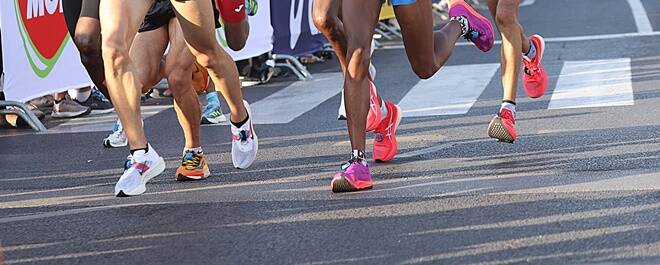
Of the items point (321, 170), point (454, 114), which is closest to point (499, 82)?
point (454, 114)

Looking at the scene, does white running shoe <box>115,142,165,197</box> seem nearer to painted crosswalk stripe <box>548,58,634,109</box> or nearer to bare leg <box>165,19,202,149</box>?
bare leg <box>165,19,202,149</box>

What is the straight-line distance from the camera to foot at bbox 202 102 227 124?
9.76 m

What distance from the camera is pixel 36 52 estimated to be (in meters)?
10.1

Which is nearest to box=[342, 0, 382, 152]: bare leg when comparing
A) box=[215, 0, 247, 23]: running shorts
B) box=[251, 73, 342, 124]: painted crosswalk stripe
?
box=[215, 0, 247, 23]: running shorts

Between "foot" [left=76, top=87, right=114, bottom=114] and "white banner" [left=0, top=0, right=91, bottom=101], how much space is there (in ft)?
1.03

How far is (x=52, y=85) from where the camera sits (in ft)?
34.0

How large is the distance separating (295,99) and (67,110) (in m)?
2.03

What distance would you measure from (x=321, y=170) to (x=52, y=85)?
3862 millimetres

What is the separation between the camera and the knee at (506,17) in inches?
294

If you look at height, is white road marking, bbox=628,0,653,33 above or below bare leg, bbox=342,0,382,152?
below

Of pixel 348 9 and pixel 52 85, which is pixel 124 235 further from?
pixel 52 85

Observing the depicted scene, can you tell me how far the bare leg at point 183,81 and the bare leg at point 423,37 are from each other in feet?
4.15

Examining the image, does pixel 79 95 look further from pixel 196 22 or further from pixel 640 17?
pixel 640 17

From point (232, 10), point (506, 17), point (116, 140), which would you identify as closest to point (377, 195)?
point (232, 10)
